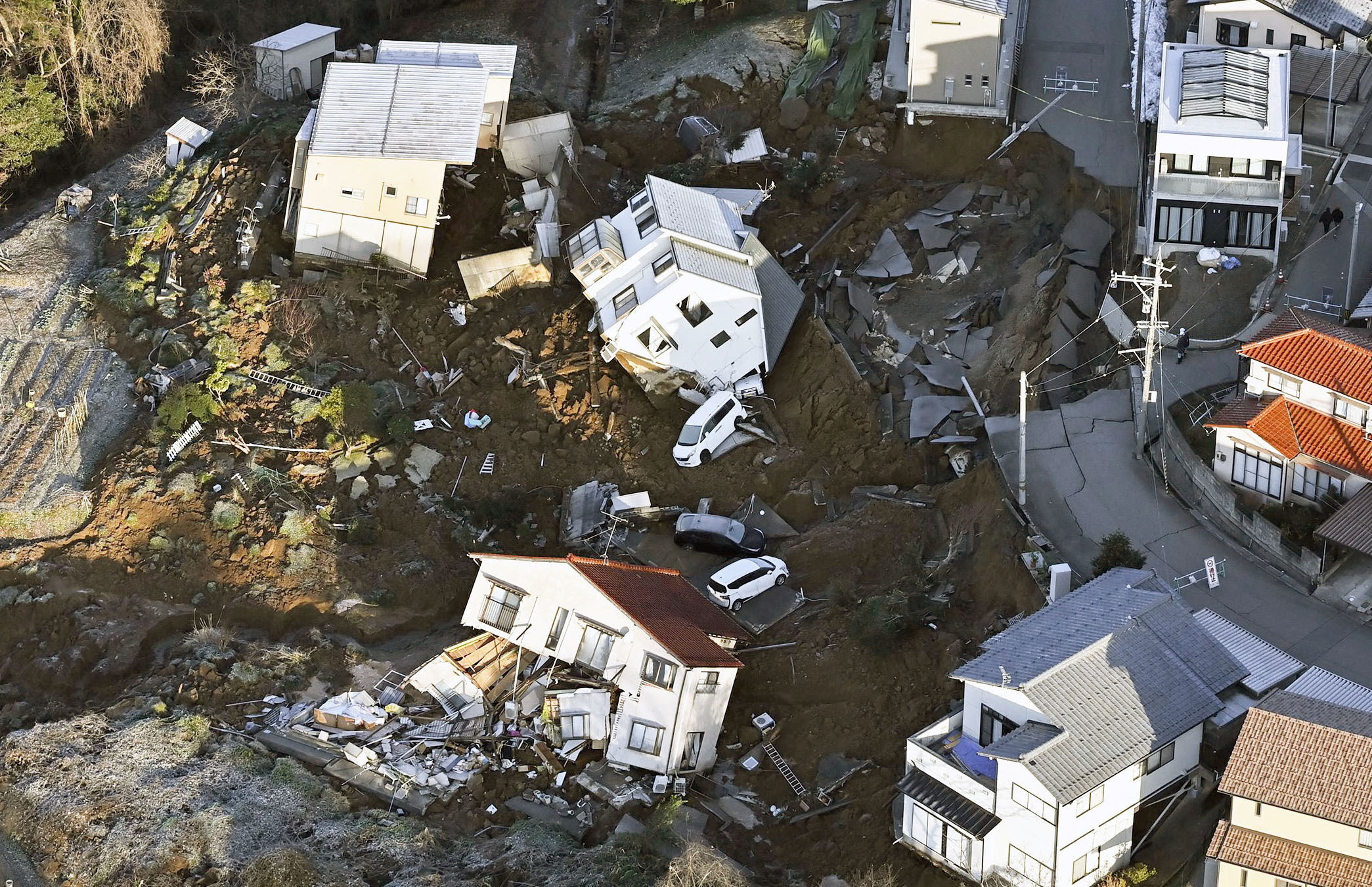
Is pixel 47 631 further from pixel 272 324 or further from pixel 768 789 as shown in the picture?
pixel 768 789

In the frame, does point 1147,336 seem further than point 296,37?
No

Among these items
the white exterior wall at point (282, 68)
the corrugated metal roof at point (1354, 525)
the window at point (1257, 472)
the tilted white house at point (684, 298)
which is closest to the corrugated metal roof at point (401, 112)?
the white exterior wall at point (282, 68)

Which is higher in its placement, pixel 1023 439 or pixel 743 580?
pixel 1023 439

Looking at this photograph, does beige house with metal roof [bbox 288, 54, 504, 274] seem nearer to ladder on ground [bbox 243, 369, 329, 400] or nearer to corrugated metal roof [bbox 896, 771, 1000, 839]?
ladder on ground [bbox 243, 369, 329, 400]

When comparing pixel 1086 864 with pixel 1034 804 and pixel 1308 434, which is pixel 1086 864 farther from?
pixel 1308 434

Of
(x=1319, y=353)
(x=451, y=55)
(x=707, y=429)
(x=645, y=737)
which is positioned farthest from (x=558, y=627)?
(x=451, y=55)

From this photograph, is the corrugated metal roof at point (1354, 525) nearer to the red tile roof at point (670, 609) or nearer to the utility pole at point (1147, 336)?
the utility pole at point (1147, 336)

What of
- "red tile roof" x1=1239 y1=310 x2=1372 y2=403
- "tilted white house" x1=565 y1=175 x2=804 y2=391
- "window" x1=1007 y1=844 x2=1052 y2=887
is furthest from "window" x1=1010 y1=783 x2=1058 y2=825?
"tilted white house" x1=565 y1=175 x2=804 y2=391
